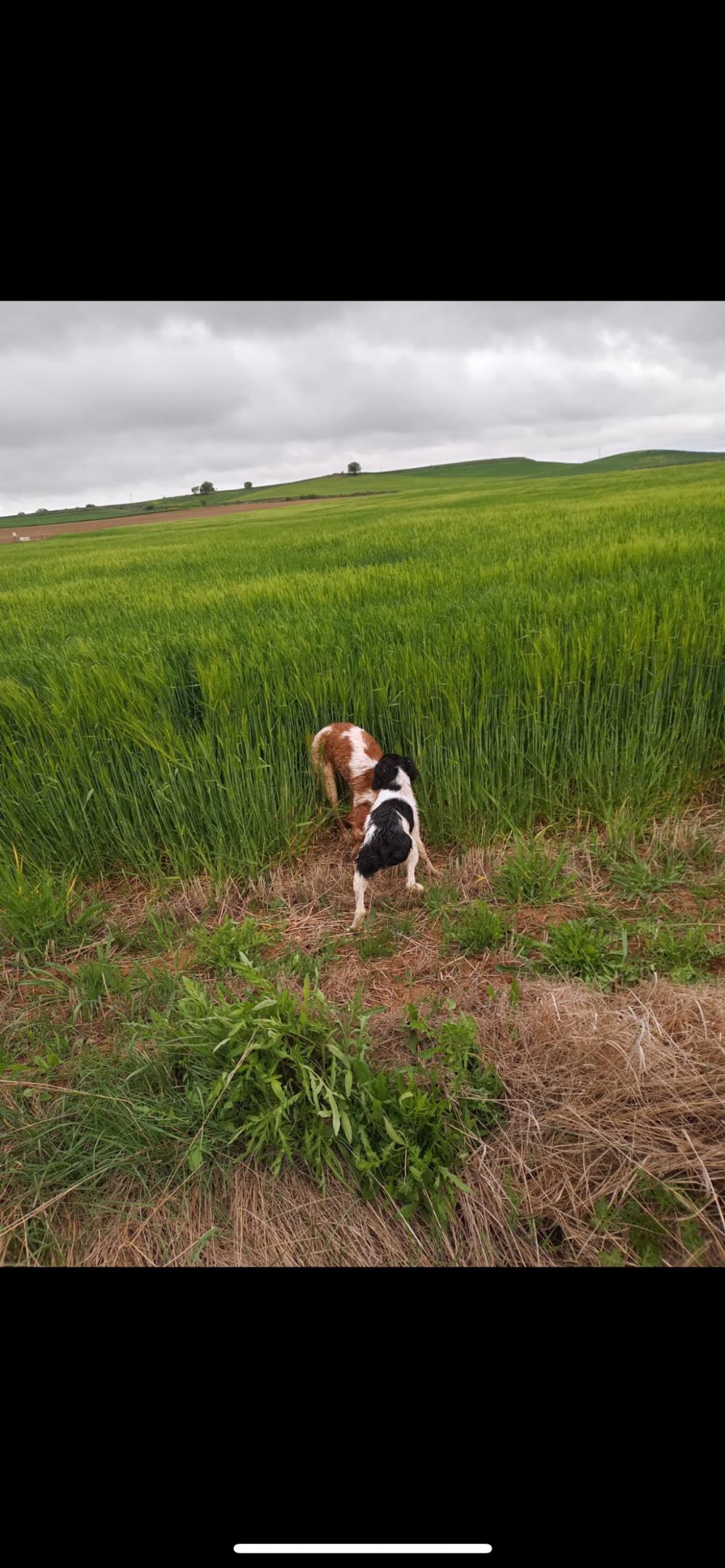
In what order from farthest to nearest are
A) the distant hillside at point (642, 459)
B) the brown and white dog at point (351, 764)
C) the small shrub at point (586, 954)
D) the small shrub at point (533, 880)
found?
the distant hillside at point (642, 459) → the brown and white dog at point (351, 764) → the small shrub at point (533, 880) → the small shrub at point (586, 954)

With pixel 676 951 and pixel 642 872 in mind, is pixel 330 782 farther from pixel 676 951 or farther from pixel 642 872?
pixel 676 951

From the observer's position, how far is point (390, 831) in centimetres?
247

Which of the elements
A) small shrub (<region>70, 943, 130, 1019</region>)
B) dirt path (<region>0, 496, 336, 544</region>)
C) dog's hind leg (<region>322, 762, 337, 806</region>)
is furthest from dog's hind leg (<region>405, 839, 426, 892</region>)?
dirt path (<region>0, 496, 336, 544</region>)

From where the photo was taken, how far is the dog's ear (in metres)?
2.78

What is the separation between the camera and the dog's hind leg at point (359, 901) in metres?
2.56

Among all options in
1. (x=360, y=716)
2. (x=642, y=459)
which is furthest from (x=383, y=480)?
(x=360, y=716)

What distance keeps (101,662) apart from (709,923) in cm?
401

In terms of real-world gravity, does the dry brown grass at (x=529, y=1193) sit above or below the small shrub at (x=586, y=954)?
below

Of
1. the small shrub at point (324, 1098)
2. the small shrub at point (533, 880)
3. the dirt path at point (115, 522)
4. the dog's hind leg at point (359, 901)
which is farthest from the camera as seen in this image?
the dirt path at point (115, 522)

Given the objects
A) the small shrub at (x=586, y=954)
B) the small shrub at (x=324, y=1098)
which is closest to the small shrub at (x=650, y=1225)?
the small shrub at (x=324, y=1098)

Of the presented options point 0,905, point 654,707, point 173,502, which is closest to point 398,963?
point 0,905

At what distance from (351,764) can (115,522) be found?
48.5 metres

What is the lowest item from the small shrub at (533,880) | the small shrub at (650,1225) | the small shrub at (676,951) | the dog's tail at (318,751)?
the small shrub at (650,1225)

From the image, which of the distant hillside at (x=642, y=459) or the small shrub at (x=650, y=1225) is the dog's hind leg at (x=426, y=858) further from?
the distant hillside at (x=642, y=459)
